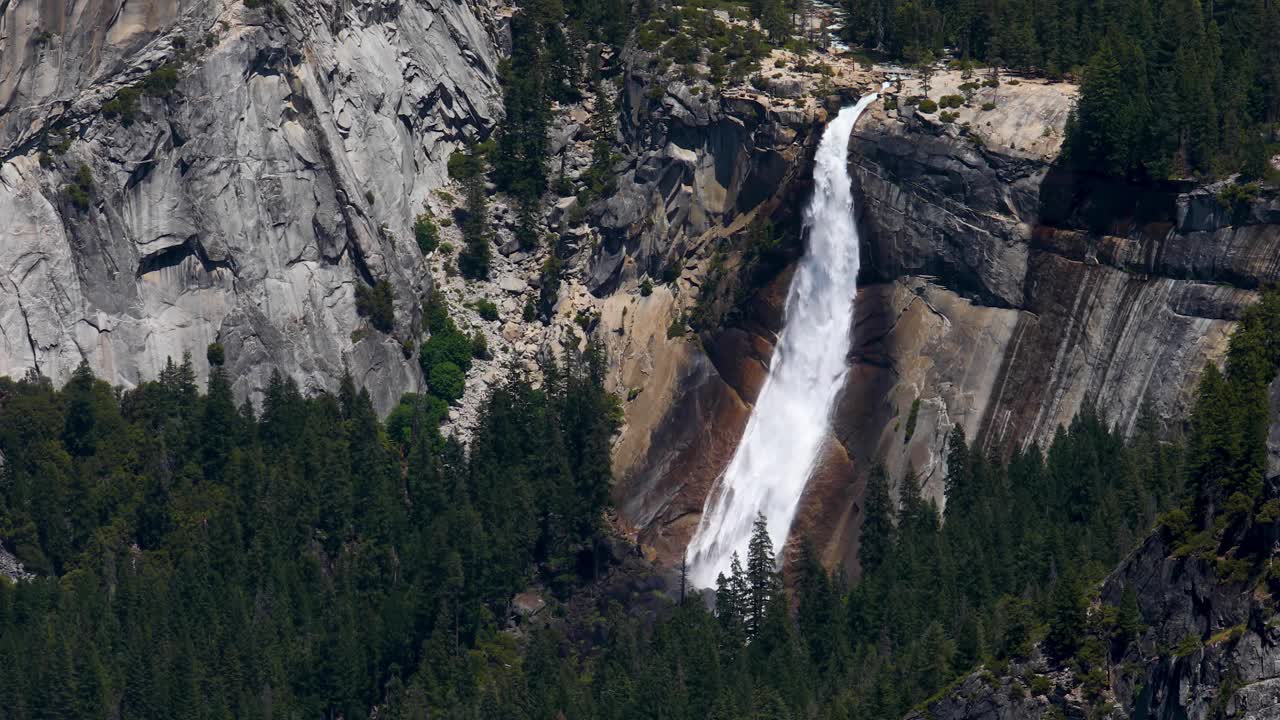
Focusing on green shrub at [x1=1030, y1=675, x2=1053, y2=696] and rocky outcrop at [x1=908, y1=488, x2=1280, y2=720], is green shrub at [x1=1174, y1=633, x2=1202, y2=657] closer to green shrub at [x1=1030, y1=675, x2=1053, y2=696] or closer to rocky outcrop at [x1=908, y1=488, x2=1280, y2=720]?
rocky outcrop at [x1=908, y1=488, x2=1280, y2=720]

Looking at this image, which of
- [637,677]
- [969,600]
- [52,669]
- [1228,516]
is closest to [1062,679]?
[1228,516]

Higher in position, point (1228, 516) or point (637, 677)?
point (1228, 516)

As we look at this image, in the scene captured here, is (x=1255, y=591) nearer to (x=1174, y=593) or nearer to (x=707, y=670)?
(x=1174, y=593)

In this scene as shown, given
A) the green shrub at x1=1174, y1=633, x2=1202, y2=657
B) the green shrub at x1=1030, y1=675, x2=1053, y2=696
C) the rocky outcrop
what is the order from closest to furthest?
the rocky outcrop, the green shrub at x1=1174, y1=633, x2=1202, y2=657, the green shrub at x1=1030, y1=675, x2=1053, y2=696

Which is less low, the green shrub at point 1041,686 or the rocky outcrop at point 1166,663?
the rocky outcrop at point 1166,663

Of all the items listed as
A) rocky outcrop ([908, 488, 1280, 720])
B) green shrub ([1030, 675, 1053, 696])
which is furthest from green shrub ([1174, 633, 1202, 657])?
green shrub ([1030, 675, 1053, 696])

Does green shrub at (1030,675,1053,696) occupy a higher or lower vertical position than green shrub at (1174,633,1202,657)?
lower

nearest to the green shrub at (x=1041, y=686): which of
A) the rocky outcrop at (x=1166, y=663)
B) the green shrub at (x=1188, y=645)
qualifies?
the rocky outcrop at (x=1166, y=663)

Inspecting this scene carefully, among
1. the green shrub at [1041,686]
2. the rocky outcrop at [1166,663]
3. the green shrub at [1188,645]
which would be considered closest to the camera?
the rocky outcrop at [1166,663]

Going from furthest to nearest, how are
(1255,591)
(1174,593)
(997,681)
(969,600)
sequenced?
(969,600) → (997,681) → (1174,593) → (1255,591)

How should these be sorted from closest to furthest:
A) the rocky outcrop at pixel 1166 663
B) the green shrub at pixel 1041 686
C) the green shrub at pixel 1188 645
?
the rocky outcrop at pixel 1166 663 → the green shrub at pixel 1188 645 → the green shrub at pixel 1041 686

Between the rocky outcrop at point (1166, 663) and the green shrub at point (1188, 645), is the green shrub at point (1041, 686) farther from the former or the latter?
the green shrub at point (1188, 645)
